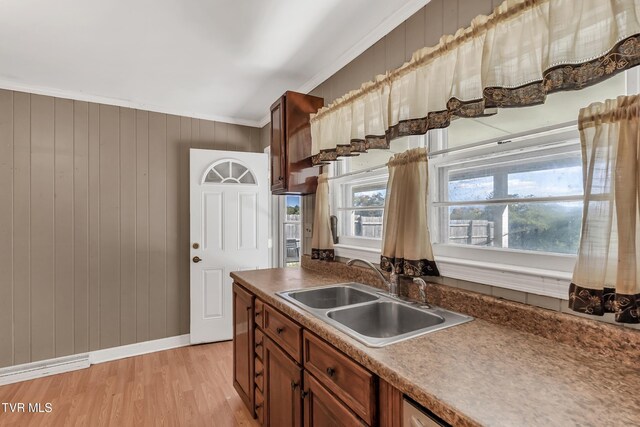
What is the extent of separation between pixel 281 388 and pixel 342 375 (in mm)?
599

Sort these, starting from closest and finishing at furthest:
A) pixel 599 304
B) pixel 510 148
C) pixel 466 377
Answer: pixel 466 377
pixel 599 304
pixel 510 148

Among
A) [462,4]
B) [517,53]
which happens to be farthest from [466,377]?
[462,4]

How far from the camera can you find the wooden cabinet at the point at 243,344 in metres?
1.94

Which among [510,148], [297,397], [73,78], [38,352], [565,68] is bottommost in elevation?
[38,352]

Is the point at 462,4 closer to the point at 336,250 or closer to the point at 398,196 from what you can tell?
the point at 398,196

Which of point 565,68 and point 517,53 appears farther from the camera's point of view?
point 517,53

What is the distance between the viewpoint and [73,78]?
8.23ft

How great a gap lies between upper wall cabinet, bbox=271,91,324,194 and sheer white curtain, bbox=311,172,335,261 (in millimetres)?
168

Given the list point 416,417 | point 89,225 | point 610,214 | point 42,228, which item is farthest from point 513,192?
point 42,228

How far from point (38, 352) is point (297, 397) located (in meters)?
2.66

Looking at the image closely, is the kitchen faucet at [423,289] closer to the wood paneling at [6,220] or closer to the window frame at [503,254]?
the window frame at [503,254]

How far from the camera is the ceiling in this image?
1.68 metres

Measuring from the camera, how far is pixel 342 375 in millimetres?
1074

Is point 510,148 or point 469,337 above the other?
point 510,148
